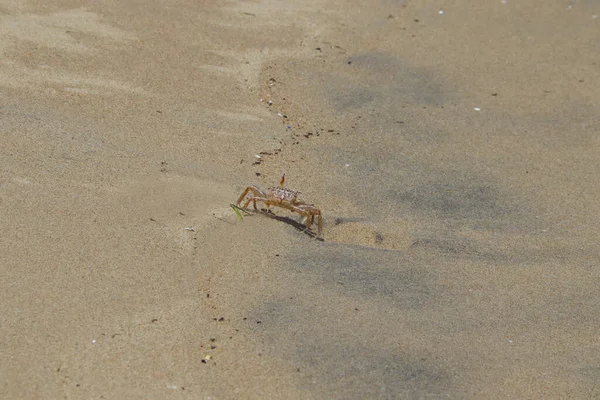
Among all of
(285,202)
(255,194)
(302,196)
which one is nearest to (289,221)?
(285,202)

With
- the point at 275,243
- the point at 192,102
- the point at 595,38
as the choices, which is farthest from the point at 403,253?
the point at 595,38

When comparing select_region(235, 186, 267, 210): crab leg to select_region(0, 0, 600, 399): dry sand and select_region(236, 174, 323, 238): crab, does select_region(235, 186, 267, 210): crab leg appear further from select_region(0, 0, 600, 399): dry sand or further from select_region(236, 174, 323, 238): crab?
select_region(0, 0, 600, 399): dry sand

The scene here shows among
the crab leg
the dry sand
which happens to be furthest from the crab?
the dry sand

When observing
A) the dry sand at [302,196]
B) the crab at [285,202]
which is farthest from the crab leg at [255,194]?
the dry sand at [302,196]

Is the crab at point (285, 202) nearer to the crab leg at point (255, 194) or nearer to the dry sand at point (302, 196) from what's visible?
the crab leg at point (255, 194)

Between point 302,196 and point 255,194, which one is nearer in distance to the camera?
point 255,194

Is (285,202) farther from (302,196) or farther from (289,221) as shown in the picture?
(302,196)

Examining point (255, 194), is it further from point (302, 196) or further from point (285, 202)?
point (302, 196)

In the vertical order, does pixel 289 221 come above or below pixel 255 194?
below

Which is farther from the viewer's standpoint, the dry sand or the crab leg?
the crab leg
